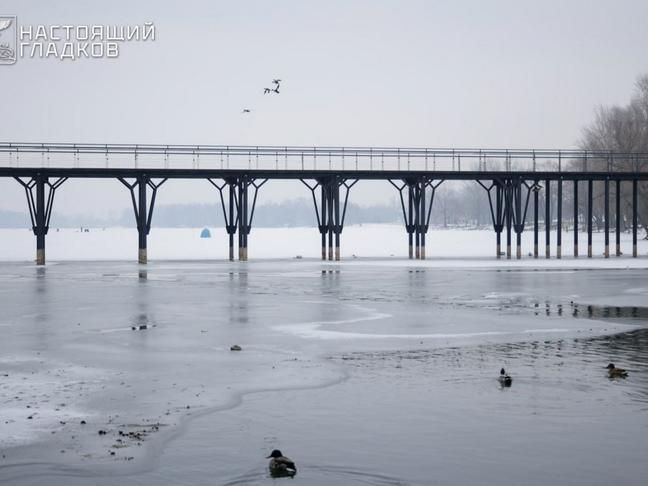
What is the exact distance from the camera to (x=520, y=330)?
60.2ft

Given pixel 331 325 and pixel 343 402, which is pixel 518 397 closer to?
pixel 343 402

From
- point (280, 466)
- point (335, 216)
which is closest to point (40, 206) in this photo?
point (335, 216)

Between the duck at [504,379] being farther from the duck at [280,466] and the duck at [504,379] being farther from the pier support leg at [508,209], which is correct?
the pier support leg at [508,209]

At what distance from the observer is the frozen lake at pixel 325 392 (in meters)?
8.39

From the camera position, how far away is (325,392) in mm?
11766

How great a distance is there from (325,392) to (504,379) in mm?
2457

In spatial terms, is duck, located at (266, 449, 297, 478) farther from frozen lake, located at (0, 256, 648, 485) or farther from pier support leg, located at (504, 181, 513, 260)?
pier support leg, located at (504, 181, 513, 260)

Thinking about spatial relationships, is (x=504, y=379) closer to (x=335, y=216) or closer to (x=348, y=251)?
(x=335, y=216)

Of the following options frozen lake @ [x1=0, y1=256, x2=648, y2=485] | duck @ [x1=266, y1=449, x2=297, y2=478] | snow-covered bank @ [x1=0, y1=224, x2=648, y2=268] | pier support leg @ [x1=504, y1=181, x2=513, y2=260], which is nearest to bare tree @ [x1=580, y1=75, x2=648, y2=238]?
snow-covered bank @ [x1=0, y1=224, x2=648, y2=268]

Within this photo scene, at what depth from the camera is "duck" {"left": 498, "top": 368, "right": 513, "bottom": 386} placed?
12.1 metres

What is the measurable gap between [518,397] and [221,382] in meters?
3.98

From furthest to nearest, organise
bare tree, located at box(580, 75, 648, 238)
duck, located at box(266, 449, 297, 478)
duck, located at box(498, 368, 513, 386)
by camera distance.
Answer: bare tree, located at box(580, 75, 648, 238) → duck, located at box(498, 368, 513, 386) → duck, located at box(266, 449, 297, 478)

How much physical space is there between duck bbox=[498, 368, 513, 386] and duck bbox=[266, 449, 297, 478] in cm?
469

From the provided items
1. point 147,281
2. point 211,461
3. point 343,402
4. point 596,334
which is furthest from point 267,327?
point 147,281
